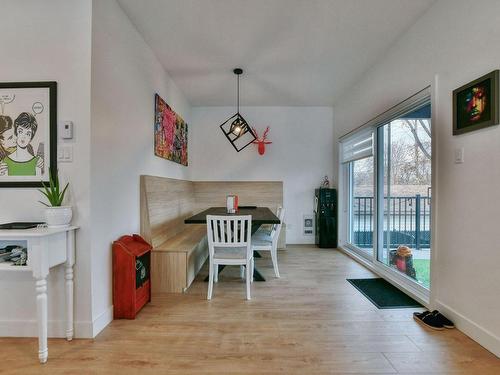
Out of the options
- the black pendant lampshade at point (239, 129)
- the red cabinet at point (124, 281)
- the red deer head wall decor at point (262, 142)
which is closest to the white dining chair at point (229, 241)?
the red cabinet at point (124, 281)

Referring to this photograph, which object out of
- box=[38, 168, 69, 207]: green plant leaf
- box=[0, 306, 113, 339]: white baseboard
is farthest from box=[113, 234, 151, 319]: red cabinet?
box=[38, 168, 69, 207]: green plant leaf

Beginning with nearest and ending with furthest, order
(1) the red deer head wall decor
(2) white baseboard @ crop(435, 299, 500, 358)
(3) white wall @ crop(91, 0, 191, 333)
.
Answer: (2) white baseboard @ crop(435, 299, 500, 358) → (3) white wall @ crop(91, 0, 191, 333) → (1) the red deer head wall decor

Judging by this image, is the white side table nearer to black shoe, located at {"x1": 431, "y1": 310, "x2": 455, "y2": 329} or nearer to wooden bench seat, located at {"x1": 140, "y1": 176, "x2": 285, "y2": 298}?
wooden bench seat, located at {"x1": 140, "y1": 176, "x2": 285, "y2": 298}

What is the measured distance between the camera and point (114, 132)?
7.61 feet

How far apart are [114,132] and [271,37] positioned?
193cm

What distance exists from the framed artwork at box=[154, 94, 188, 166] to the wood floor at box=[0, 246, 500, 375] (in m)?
1.93

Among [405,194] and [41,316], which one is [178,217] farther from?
[405,194]

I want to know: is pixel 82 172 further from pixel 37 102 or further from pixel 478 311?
pixel 478 311

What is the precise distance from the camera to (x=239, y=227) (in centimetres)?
277

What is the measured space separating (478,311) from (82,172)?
309 cm

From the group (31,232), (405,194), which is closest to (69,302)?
(31,232)

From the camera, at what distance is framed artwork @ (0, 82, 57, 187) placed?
1991 millimetres

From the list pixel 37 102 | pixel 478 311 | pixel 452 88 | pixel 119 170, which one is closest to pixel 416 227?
pixel 478 311

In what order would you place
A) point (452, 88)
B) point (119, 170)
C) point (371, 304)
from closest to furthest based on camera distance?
1. point (452, 88)
2. point (119, 170)
3. point (371, 304)
